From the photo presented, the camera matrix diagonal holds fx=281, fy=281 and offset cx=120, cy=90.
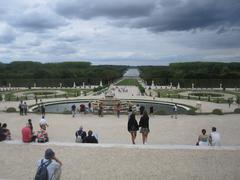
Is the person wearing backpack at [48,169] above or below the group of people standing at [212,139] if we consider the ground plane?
above

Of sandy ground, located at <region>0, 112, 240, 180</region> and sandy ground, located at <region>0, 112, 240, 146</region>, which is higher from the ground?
sandy ground, located at <region>0, 112, 240, 180</region>

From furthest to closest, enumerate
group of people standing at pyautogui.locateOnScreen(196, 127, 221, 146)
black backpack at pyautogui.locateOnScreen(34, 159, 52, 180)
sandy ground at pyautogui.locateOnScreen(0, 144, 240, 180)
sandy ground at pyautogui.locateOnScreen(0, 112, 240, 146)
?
sandy ground at pyautogui.locateOnScreen(0, 112, 240, 146), group of people standing at pyautogui.locateOnScreen(196, 127, 221, 146), sandy ground at pyautogui.locateOnScreen(0, 144, 240, 180), black backpack at pyautogui.locateOnScreen(34, 159, 52, 180)

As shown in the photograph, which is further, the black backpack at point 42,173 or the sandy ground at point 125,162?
the sandy ground at point 125,162

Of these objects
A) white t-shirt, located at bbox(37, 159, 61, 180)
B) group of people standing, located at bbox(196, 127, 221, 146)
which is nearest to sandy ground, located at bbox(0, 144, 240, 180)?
group of people standing, located at bbox(196, 127, 221, 146)

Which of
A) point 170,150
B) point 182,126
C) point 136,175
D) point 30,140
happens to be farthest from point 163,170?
point 182,126

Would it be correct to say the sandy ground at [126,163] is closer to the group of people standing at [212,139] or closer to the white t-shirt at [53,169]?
the group of people standing at [212,139]

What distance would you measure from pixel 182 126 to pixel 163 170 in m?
9.22

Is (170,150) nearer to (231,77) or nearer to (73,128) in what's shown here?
(73,128)

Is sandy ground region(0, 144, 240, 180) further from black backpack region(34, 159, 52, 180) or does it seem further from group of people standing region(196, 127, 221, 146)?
black backpack region(34, 159, 52, 180)

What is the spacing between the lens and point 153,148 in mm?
8305

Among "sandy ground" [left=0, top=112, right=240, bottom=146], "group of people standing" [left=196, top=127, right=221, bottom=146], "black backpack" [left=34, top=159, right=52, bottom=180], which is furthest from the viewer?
"sandy ground" [left=0, top=112, right=240, bottom=146]

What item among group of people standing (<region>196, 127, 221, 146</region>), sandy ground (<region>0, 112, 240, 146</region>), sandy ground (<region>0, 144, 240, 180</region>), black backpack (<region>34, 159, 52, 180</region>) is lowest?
sandy ground (<region>0, 112, 240, 146</region>)

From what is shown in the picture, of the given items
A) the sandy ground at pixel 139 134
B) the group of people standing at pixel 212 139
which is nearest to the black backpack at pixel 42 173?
the group of people standing at pixel 212 139

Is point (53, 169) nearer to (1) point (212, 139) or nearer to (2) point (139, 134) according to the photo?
(1) point (212, 139)
